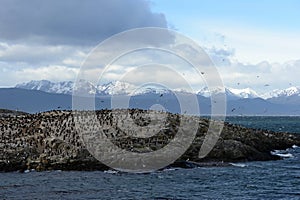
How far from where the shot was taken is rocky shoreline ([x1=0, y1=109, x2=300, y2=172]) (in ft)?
230

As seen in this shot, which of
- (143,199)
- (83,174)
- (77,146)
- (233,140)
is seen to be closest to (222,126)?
(233,140)

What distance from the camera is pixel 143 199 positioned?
50844mm

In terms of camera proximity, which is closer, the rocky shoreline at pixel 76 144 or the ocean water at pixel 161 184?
the ocean water at pixel 161 184

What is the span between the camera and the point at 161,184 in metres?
58.5

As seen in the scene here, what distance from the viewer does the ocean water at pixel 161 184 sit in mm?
52812

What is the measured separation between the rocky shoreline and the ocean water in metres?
3.43

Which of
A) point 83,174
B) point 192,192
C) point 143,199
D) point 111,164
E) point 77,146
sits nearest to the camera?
point 143,199

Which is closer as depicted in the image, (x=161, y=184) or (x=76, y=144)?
(x=161, y=184)

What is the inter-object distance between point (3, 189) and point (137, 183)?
15667mm

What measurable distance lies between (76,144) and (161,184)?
69.2 feet

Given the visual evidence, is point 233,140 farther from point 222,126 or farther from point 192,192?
point 192,192

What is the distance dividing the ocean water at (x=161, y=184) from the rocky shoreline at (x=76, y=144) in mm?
3430

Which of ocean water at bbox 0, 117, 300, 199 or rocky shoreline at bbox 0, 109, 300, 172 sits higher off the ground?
rocky shoreline at bbox 0, 109, 300, 172

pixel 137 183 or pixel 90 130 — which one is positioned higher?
pixel 90 130
